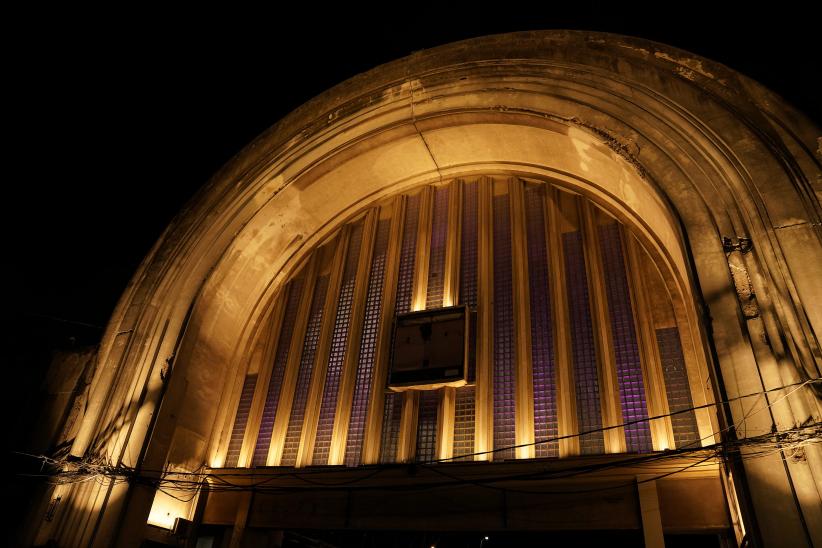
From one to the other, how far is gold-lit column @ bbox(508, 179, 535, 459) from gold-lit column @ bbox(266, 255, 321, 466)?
4.64 meters

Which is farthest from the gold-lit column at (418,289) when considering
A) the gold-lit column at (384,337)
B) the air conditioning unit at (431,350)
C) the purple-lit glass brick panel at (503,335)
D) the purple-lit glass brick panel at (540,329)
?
the purple-lit glass brick panel at (540,329)

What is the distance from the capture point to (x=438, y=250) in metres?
11.1

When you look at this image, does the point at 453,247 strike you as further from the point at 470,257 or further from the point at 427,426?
the point at 427,426

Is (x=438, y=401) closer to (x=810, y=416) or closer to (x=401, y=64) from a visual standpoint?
(x=810, y=416)

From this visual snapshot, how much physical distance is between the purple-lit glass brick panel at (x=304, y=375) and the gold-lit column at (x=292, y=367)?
0.08 m

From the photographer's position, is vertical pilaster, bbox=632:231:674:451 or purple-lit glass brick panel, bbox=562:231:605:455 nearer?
vertical pilaster, bbox=632:231:674:451

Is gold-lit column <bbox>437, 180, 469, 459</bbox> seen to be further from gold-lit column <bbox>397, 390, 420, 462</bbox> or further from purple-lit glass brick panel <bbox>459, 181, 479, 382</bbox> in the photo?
gold-lit column <bbox>397, 390, 420, 462</bbox>

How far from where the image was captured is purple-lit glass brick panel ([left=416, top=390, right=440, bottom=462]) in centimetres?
871

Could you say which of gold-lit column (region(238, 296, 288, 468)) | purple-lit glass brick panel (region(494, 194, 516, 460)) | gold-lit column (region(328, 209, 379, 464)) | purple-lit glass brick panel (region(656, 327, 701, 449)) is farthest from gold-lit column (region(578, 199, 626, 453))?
gold-lit column (region(238, 296, 288, 468))

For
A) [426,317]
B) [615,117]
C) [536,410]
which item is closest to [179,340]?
[426,317]

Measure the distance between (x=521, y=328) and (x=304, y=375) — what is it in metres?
4.65

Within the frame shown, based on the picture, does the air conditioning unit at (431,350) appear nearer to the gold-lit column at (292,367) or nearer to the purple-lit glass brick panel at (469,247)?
the purple-lit glass brick panel at (469,247)

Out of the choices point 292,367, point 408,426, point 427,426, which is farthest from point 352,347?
point 427,426

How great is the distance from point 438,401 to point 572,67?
6.52 m
